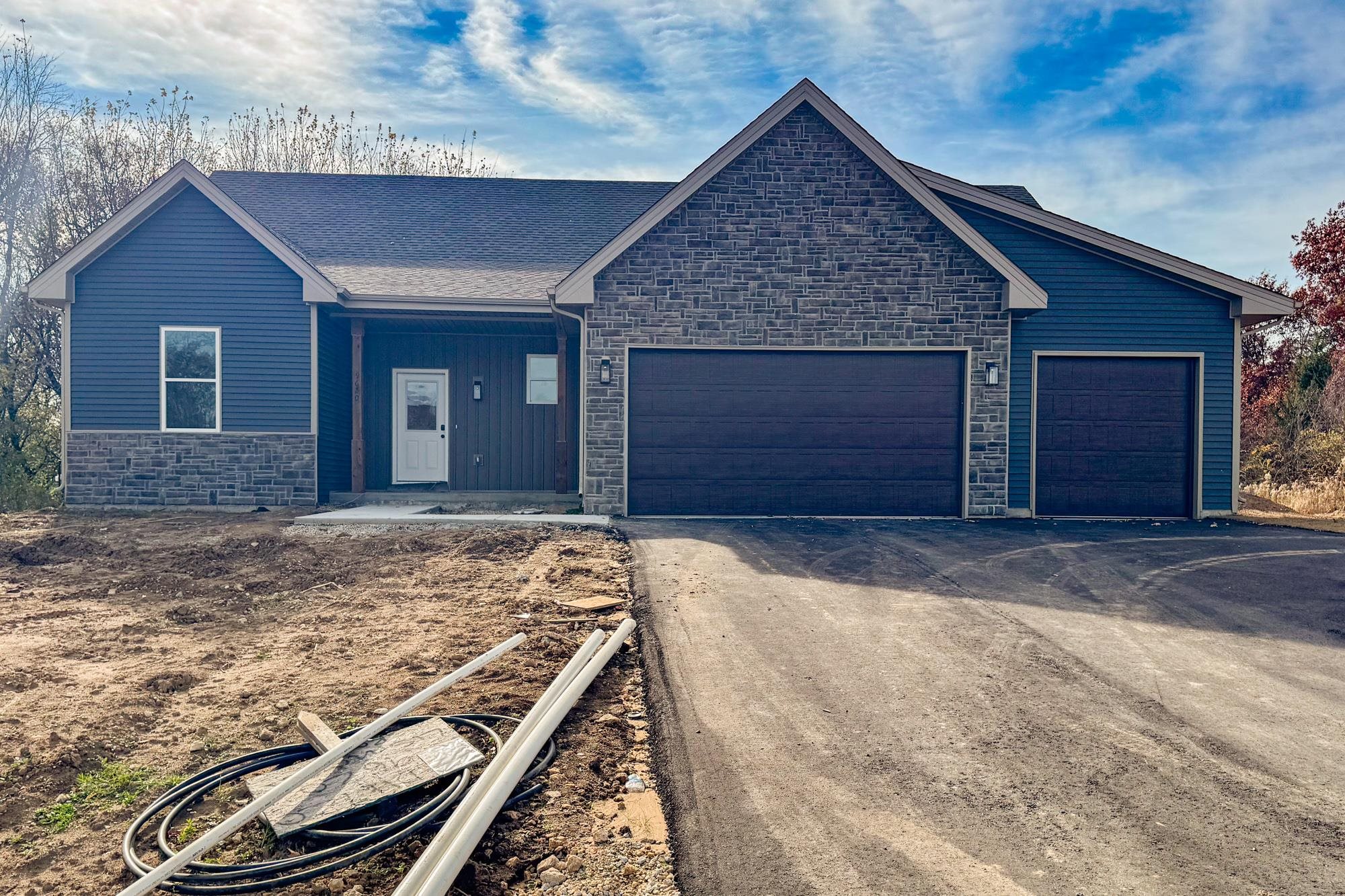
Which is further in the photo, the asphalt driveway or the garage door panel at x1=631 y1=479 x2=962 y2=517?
the garage door panel at x1=631 y1=479 x2=962 y2=517

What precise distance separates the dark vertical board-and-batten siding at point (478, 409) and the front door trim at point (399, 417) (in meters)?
0.06

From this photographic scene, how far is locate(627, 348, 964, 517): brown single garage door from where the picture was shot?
11.0m

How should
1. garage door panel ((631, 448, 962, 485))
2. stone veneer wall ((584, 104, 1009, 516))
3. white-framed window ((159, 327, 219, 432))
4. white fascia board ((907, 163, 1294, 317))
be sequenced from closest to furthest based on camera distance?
1. stone veneer wall ((584, 104, 1009, 516))
2. garage door panel ((631, 448, 962, 485))
3. white fascia board ((907, 163, 1294, 317))
4. white-framed window ((159, 327, 219, 432))

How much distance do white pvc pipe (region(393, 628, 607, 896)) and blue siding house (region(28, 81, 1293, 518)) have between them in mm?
6683

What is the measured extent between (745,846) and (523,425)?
11.5 metres

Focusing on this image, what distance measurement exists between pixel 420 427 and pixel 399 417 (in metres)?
0.40

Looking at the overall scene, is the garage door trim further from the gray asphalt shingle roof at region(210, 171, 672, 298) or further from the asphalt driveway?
the gray asphalt shingle roof at region(210, 171, 672, 298)

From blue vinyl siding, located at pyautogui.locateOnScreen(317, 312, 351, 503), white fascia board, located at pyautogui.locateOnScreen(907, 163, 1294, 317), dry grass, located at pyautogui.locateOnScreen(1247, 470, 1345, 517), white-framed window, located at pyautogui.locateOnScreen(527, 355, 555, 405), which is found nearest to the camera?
white fascia board, located at pyautogui.locateOnScreen(907, 163, 1294, 317)

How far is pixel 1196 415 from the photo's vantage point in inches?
450

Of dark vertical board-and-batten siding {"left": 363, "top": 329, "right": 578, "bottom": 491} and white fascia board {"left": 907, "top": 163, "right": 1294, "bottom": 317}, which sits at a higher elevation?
white fascia board {"left": 907, "top": 163, "right": 1294, "bottom": 317}

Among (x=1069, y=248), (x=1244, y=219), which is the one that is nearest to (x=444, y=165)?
(x=1069, y=248)

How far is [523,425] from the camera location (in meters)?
13.8

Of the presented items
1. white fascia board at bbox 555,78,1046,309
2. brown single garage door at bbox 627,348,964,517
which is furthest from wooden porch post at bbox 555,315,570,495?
brown single garage door at bbox 627,348,964,517

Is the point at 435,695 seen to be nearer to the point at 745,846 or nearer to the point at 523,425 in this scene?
the point at 745,846
